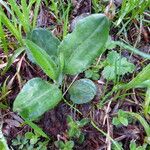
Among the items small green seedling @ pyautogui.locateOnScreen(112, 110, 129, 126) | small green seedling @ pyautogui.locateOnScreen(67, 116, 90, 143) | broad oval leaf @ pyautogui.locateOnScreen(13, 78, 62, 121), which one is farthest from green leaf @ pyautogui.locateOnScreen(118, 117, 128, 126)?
broad oval leaf @ pyautogui.locateOnScreen(13, 78, 62, 121)

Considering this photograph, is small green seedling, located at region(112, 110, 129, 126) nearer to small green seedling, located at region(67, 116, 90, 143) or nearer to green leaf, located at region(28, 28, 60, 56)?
small green seedling, located at region(67, 116, 90, 143)

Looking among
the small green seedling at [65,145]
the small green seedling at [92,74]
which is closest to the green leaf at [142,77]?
the small green seedling at [92,74]

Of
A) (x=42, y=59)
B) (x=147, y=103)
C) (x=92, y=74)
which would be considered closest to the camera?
(x=42, y=59)

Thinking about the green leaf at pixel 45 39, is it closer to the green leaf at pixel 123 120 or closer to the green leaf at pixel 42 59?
the green leaf at pixel 42 59

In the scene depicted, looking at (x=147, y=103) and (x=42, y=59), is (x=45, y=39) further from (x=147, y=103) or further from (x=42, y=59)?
(x=147, y=103)

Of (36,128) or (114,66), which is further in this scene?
(114,66)

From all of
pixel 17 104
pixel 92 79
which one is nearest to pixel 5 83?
pixel 17 104

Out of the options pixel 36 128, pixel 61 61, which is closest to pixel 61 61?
pixel 61 61
